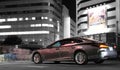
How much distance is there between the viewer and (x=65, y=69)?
12.2m

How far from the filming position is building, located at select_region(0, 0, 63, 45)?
150 meters

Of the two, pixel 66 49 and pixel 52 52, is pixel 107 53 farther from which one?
pixel 52 52

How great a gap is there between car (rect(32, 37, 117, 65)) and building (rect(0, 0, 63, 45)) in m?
130

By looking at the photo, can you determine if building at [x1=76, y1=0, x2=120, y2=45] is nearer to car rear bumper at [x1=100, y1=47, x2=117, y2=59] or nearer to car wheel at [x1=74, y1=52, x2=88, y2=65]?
car rear bumper at [x1=100, y1=47, x2=117, y2=59]

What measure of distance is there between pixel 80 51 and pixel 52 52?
5.98 ft

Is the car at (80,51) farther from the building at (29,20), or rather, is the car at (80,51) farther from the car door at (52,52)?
the building at (29,20)

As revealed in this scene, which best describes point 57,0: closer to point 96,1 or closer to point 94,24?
point 96,1

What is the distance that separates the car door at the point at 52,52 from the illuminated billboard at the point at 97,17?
88.7 m

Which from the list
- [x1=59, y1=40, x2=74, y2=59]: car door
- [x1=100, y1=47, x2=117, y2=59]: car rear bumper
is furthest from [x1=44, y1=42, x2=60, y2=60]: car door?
[x1=100, y1=47, x2=117, y2=59]: car rear bumper

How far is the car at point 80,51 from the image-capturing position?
15.2 metres

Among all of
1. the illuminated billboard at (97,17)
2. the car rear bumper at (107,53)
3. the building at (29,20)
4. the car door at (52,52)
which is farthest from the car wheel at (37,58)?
the building at (29,20)

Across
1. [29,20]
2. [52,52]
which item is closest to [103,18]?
[29,20]

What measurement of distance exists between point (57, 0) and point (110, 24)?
76787 millimetres

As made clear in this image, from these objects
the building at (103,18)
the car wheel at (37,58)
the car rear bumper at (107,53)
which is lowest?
the car wheel at (37,58)
